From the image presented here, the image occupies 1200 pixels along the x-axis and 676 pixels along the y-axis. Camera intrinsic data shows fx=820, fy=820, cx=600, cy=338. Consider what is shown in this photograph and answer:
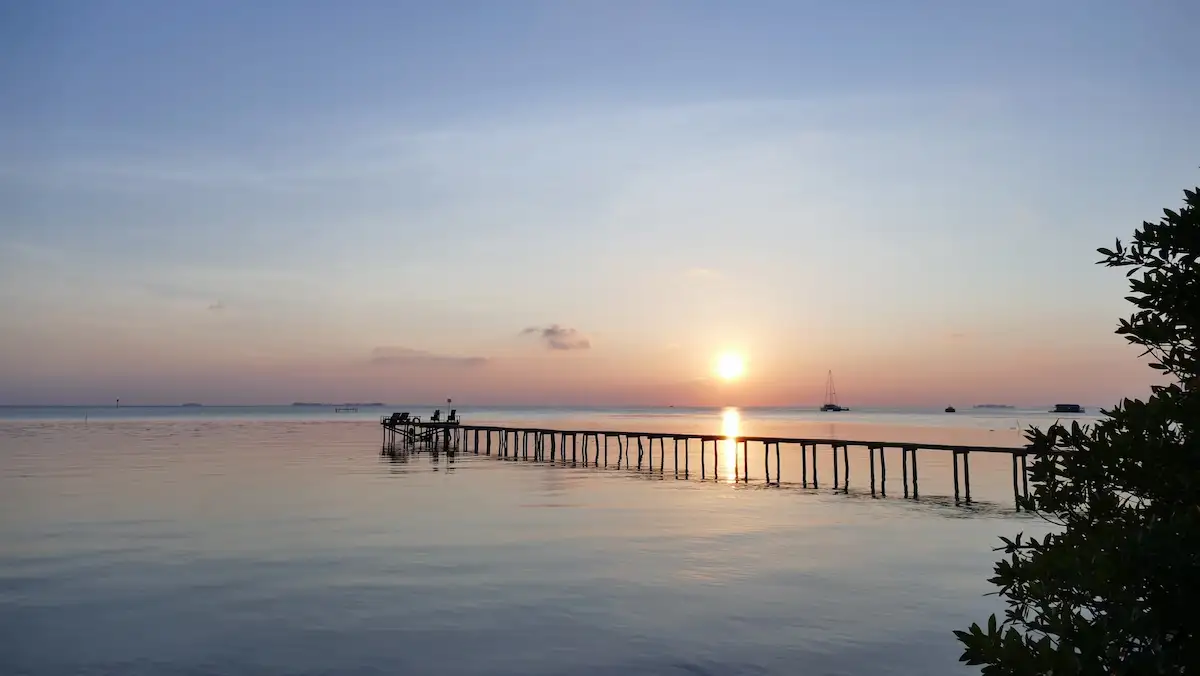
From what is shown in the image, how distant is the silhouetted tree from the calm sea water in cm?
856

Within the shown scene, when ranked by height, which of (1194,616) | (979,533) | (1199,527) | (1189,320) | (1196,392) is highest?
(1189,320)

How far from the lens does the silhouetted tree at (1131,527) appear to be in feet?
17.5

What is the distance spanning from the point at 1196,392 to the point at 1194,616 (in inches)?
59.4

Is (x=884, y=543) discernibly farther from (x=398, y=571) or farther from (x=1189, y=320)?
(x=1189, y=320)

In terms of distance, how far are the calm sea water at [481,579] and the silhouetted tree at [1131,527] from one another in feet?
28.1

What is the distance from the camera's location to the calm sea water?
14.5 meters

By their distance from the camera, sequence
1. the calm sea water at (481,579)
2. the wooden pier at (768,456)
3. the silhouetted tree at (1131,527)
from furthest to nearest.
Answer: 1. the wooden pier at (768,456)
2. the calm sea water at (481,579)
3. the silhouetted tree at (1131,527)

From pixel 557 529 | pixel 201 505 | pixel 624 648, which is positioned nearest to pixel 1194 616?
pixel 624 648

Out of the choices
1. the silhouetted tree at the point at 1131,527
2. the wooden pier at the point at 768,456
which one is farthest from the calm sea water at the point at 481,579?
the silhouetted tree at the point at 1131,527

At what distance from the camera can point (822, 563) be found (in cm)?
2308

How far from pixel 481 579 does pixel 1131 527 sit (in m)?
16.9

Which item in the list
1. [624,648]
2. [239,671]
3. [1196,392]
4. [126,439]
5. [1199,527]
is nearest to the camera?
[1199,527]

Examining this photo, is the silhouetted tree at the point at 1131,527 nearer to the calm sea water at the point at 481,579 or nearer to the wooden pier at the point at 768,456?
the calm sea water at the point at 481,579

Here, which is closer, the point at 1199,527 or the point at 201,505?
the point at 1199,527
